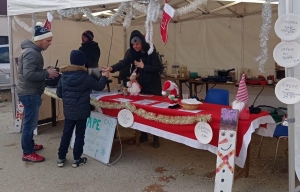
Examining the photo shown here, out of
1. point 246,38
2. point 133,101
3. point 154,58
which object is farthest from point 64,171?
point 246,38

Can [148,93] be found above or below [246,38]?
below

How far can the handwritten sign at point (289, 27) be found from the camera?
96.2 inches

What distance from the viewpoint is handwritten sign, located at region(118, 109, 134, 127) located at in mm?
3580

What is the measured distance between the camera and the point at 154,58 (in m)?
4.09

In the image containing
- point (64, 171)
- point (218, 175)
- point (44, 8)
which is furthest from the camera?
point (44, 8)

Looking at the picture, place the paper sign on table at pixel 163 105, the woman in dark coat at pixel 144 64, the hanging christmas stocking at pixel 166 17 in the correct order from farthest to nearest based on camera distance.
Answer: the woman in dark coat at pixel 144 64 → the paper sign on table at pixel 163 105 → the hanging christmas stocking at pixel 166 17

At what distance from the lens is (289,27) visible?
8.09 feet

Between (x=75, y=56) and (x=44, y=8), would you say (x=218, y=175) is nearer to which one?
(x=75, y=56)

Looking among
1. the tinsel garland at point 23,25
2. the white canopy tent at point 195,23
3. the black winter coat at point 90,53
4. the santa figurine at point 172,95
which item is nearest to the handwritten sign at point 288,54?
the santa figurine at point 172,95

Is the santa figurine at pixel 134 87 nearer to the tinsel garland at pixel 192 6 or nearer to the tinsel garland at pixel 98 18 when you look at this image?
the tinsel garland at pixel 98 18

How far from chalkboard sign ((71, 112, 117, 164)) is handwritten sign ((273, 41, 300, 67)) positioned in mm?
1975

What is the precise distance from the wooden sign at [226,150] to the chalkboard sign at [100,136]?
1.43m

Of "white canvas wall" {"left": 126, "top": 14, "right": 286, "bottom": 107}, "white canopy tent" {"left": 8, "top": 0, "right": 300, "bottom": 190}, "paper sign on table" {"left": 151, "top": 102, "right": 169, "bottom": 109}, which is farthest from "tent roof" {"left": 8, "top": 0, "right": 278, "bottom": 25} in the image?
"paper sign on table" {"left": 151, "top": 102, "right": 169, "bottom": 109}

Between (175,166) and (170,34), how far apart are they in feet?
11.6
